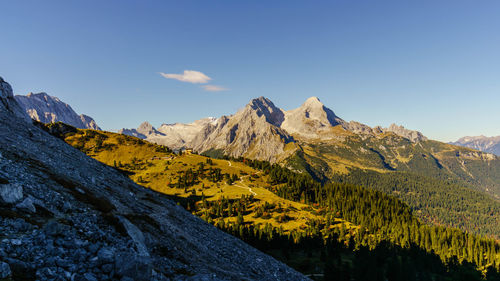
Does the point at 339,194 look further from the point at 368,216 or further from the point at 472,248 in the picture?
the point at 472,248

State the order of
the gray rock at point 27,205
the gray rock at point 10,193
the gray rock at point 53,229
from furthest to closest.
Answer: the gray rock at point 27,205
the gray rock at point 10,193
the gray rock at point 53,229

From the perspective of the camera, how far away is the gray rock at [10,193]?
58.5 ft

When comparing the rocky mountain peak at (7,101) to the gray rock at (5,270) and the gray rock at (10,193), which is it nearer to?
the gray rock at (10,193)

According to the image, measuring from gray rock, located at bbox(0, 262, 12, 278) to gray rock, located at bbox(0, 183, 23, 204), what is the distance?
372 inches

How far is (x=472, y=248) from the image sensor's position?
434ft

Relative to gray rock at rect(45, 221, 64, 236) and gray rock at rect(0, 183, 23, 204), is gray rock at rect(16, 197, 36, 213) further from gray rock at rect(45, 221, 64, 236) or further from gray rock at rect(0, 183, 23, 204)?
gray rock at rect(45, 221, 64, 236)

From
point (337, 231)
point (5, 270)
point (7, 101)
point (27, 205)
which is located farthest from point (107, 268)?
point (337, 231)

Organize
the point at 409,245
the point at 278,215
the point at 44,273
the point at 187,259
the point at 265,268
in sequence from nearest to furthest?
the point at 44,273 < the point at 187,259 < the point at 265,268 < the point at 409,245 < the point at 278,215

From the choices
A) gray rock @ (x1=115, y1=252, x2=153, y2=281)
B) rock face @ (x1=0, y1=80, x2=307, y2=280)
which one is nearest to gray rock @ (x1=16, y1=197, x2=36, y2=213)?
rock face @ (x1=0, y1=80, x2=307, y2=280)

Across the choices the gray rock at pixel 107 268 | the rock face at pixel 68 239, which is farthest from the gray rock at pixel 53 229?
the gray rock at pixel 107 268

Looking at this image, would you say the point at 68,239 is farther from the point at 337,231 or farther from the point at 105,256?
the point at 337,231

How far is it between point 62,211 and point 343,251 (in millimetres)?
122531

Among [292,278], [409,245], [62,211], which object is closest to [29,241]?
[62,211]

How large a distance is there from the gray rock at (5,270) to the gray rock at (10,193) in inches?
372
